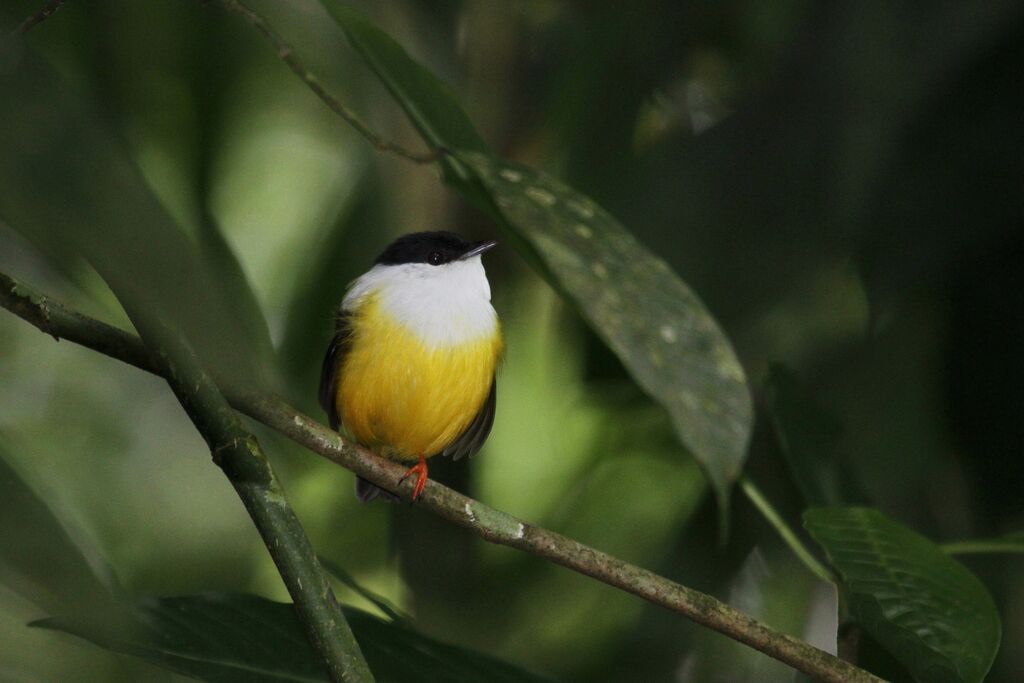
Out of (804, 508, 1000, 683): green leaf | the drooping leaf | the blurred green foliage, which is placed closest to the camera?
the drooping leaf

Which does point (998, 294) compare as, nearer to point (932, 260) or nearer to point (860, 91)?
point (932, 260)

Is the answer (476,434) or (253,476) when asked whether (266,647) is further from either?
(476,434)

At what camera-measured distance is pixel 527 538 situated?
1180 mm

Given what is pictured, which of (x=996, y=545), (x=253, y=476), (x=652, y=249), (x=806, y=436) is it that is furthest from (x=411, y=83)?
(x=996, y=545)

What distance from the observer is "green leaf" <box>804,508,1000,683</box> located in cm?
116

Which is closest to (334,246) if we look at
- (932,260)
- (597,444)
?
(597,444)

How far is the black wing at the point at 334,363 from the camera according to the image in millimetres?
2156

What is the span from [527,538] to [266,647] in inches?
13.7

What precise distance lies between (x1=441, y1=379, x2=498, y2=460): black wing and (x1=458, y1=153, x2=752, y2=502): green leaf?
3.93ft

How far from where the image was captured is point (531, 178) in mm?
1060

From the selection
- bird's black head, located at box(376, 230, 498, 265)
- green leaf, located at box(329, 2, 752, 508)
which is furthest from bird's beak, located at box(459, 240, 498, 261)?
green leaf, located at box(329, 2, 752, 508)

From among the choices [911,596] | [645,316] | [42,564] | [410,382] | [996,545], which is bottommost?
[996,545]

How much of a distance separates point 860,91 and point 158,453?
6.97 ft

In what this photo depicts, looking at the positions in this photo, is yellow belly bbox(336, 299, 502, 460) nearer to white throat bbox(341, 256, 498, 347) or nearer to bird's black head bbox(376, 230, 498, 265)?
white throat bbox(341, 256, 498, 347)
